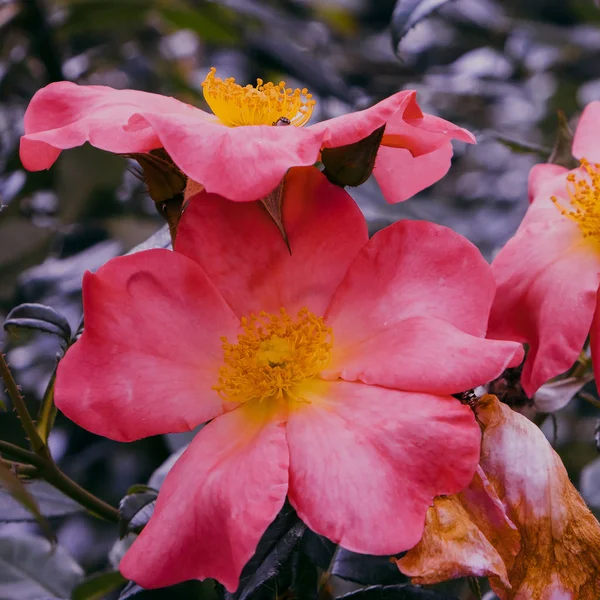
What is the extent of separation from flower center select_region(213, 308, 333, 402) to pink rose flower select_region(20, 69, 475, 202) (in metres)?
0.15

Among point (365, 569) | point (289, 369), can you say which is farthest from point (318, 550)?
point (289, 369)

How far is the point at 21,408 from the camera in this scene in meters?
0.62

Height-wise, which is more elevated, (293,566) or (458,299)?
(458,299)

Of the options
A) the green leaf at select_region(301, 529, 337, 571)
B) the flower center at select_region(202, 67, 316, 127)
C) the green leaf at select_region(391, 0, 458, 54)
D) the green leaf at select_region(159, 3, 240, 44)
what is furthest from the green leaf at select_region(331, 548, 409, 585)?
the green leaf at select_region(159, 3, 240, 44)

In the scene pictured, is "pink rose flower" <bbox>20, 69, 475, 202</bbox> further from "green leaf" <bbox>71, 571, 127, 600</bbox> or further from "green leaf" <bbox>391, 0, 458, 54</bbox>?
"green leaf" <bbox>71, 571, 127, 600</bbox>

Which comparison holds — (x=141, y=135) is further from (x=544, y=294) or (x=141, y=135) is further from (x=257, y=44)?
(x=257, y=44)

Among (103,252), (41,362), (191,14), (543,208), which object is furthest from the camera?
(191,14)

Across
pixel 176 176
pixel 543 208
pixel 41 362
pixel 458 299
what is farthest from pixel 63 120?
pixel 41 362

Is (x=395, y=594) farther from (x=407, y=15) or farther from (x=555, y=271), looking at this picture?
(x=407, y=15)

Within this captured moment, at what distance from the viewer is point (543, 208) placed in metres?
0.71

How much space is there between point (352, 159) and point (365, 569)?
38 cm

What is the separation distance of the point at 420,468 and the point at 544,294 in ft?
0.72

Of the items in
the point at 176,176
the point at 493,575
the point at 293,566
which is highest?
the point at 176,176

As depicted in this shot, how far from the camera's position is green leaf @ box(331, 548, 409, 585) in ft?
2.29
